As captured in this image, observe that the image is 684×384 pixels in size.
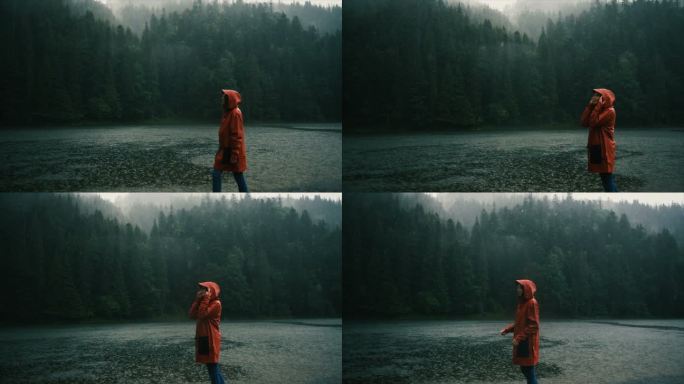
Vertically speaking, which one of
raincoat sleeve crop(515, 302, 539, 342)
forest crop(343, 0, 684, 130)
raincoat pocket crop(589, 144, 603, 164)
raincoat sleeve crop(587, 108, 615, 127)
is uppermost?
forest crop(343, 0, 684, 130)

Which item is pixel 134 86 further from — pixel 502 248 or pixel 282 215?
pixel 502 248

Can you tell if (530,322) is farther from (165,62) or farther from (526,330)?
(165,62)

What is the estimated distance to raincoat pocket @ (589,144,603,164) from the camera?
41.7ft

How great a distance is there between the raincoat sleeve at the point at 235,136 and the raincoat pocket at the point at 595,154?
5.54 m

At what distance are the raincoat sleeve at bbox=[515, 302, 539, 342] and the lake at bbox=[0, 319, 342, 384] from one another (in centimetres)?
526

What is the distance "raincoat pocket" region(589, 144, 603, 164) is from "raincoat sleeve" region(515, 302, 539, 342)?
2848 millimetres

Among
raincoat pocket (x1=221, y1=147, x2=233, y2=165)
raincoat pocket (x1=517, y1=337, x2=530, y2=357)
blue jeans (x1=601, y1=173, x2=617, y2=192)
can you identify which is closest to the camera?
raincoat pocket (x1=517, y1=337, x2=530, y2=357)

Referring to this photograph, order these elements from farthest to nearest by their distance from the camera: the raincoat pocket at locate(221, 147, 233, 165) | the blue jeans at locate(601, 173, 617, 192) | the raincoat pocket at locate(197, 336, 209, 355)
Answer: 1. the blue jeans at locate(601, 173, 617, 192)
2. the raincoat pocket at locate(221, 147, 233, 165)
3. the raincoat pocket at locate(197, 336, 209, 355)

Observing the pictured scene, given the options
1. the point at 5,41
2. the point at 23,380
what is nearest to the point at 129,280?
the point at 23,380

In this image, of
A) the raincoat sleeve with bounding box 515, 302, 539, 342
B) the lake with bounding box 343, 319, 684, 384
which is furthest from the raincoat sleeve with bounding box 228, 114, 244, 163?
the lake with bounding box 343, 319, 684, 384

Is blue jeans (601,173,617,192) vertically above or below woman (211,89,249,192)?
below

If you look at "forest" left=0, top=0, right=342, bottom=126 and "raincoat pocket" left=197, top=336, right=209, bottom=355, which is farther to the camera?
"forest" left=0, top=0, right=342, bottom=126

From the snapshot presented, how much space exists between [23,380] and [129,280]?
2564 mm

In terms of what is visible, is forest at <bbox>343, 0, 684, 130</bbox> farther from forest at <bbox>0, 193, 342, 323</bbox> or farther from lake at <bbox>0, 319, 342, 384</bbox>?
lake at <bbox>0, 319, 342, 384</bbox>
